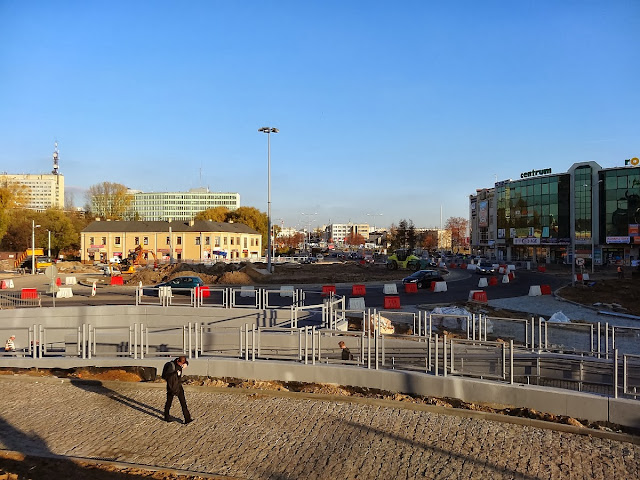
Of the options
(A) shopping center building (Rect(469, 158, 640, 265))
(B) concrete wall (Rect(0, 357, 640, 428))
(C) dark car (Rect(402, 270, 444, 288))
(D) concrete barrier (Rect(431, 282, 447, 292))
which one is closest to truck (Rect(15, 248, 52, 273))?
(C) dark car (Rect(402, 270, 444, 288))

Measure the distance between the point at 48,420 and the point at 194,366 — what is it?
3.63m

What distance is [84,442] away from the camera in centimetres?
894

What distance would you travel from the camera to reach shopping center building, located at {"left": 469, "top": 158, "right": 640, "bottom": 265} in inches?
2751

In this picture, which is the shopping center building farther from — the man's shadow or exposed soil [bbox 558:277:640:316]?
the man's shadow

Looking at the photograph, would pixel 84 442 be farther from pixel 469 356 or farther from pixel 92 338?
pixel 469 356

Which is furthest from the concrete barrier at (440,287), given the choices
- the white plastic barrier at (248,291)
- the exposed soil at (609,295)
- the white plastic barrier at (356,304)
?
the white plastic barrier at (248,291)

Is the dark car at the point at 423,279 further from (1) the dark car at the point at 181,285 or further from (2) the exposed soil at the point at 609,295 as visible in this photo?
(1) the dark car at the point at 181,285

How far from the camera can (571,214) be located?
7219cm

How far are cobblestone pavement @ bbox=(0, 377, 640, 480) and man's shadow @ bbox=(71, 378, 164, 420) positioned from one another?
62 millimetres

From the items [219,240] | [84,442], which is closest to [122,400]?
[84,442]

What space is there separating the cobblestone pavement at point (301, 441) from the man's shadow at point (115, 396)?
0.06 m

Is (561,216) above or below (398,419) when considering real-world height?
above

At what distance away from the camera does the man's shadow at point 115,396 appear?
1052 centimetres

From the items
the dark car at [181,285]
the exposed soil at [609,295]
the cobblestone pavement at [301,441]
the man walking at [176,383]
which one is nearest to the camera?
the cobblestone pavement at [301,441]
